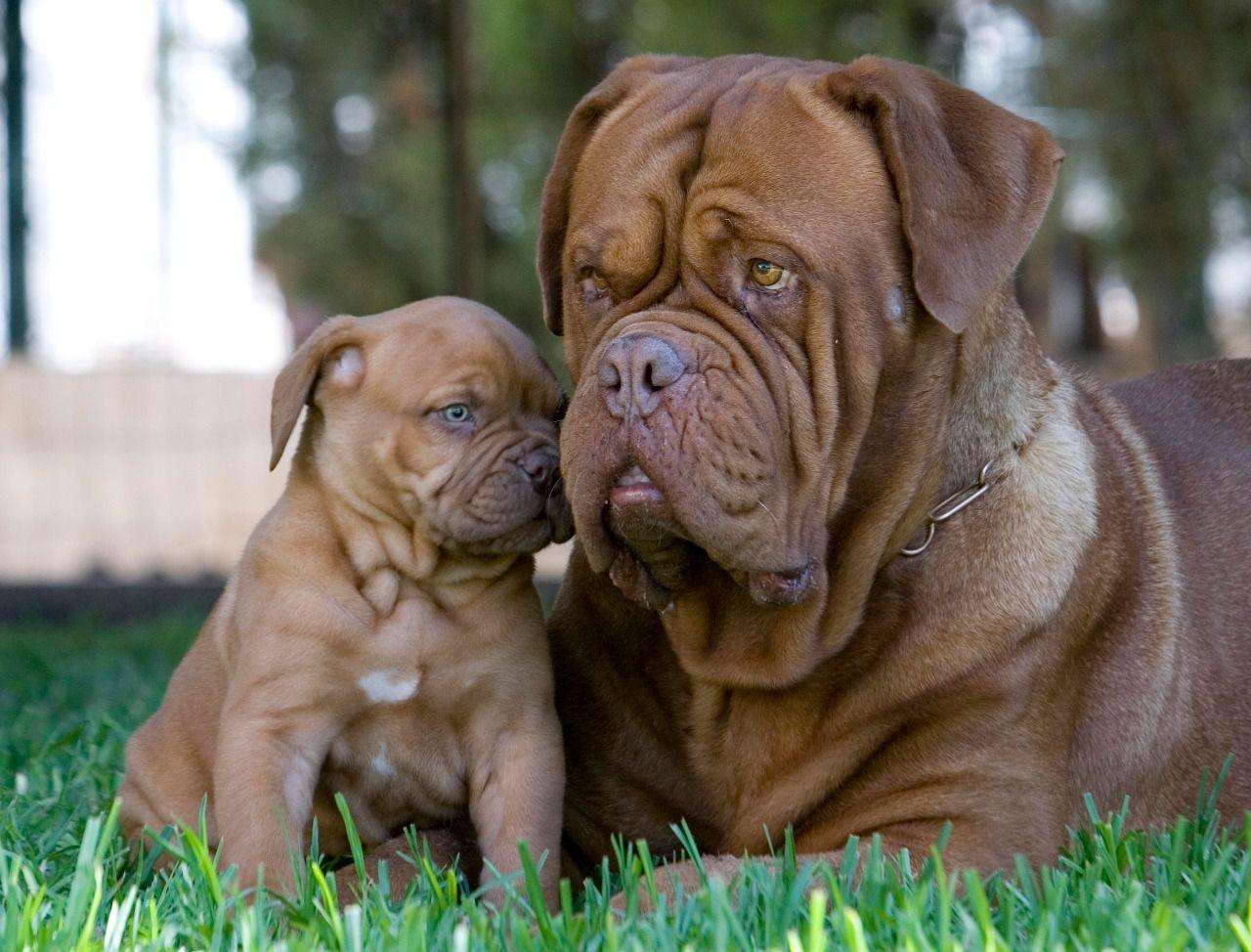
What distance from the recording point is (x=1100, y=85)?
10.6m

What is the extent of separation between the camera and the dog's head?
9.03ft

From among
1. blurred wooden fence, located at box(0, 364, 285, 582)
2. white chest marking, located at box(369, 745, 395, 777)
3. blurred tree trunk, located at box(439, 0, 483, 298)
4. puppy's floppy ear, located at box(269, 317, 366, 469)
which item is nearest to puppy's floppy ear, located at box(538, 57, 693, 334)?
puppy's floppy ear, located at box(269, 317, 366, 469)

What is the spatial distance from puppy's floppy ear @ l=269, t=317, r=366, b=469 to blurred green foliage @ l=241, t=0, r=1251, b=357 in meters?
5.54

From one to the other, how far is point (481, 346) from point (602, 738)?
2.91ft

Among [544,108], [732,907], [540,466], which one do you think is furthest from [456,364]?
[544,108]

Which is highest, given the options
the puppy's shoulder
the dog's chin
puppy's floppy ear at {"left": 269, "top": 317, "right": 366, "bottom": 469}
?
puppy's floppy ear at {"left": 269, "top": 317, "right": 366, "bottom": 469}

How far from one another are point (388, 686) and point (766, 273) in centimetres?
113

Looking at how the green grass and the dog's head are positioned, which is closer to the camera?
the green grass

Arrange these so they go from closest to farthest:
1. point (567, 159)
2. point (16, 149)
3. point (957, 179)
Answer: point (957, 179), point (567, 159), point (16, 149)

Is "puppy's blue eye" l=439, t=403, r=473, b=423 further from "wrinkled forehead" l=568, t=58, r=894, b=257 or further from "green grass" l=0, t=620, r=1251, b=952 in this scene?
"green grass" l=0, t=620, r=1251, b=952

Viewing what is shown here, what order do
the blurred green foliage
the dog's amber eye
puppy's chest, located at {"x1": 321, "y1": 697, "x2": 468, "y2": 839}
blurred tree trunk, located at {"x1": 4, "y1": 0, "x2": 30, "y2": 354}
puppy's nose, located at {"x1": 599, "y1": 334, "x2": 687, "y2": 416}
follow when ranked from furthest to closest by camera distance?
the blurred green foliage
blurred tree trunk, located at {"x1": 4, "y1": 0, "x2": 30, "y2": 354}
puppy's chest, located at {"x1": 321, "y1": 697, "x2": 468, "y2": 839}
the dog's amber eye
puppy's nose, located at {"x1": 599, "y1": 334, "x2": 687, "y2": 416}

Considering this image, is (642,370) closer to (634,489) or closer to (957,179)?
(634,489)

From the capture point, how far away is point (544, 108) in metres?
12.0

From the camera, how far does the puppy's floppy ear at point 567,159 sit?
3393 mm
